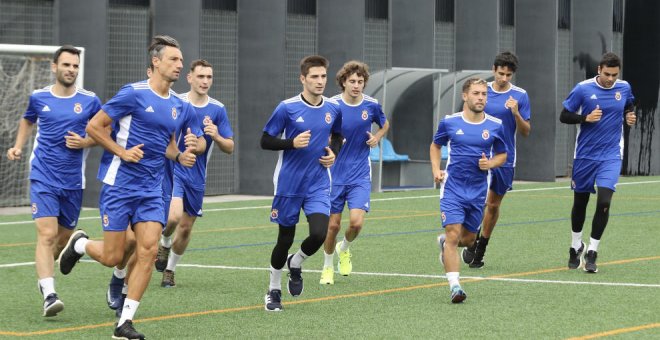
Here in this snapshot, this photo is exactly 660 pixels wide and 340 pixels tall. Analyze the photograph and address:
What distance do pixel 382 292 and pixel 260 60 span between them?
15822mm

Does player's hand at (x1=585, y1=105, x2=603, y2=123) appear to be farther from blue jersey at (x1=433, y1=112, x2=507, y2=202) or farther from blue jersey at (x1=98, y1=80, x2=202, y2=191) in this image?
blue jersey at (x1=98, y1=80, x2=202, y2=191)

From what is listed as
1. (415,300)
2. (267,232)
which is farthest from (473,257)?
(267,232)

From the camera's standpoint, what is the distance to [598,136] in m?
13.9

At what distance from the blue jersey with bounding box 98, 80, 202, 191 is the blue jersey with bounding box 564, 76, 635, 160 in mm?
5956

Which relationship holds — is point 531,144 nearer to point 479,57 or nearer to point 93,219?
point 479,57

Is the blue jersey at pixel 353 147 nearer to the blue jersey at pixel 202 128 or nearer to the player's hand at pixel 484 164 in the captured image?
the blue jersey at pixel 202 128

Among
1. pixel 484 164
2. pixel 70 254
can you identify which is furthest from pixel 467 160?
pixel 70 254

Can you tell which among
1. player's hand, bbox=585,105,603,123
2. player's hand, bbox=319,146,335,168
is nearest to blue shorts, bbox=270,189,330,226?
player's hand, bbox=319,146,335,168

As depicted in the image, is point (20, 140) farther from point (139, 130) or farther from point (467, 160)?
point (467, 160)

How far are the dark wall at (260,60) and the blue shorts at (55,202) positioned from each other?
16.0 m

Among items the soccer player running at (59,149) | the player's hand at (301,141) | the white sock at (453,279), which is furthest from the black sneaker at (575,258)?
the soccer player running at (59,149)

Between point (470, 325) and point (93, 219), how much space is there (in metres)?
12.4

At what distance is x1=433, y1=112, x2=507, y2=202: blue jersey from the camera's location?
11.8m

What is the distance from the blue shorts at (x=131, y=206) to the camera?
30.6ft
